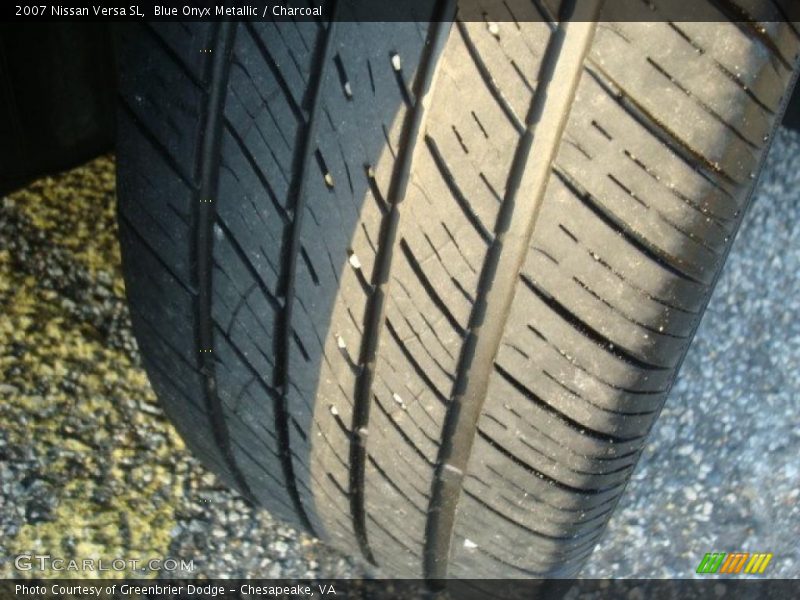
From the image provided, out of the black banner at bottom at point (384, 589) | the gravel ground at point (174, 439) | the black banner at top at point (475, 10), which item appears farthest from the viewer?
the gravel ground at point (174, 439)

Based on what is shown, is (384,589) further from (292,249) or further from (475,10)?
(475,10)

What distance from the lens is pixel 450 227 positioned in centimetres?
85

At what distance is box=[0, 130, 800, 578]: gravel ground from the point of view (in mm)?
1354

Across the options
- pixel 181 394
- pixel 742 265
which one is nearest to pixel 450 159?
pixel 181 394

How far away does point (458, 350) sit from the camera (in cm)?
91

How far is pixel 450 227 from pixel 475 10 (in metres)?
0.18

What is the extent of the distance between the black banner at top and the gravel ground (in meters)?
0.73

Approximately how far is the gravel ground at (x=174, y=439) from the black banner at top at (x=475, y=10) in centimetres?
73

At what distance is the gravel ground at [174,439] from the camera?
1.35 m

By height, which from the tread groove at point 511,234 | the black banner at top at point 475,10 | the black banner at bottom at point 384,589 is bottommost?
the black banner at bottom at point 384,589

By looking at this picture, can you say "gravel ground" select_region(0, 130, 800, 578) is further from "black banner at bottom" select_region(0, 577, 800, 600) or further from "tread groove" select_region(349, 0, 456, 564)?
"tread groove" select_region(349, 0, 456, 564)

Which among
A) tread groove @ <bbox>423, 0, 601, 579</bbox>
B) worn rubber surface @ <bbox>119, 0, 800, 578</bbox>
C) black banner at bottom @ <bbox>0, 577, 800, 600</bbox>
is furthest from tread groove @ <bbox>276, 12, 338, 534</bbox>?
black banner at bottom @ <bbox>0, 577, 800, 600</bbox>

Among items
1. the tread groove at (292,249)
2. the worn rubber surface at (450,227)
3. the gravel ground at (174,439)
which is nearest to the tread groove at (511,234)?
the worn rubber surface at (450,227)

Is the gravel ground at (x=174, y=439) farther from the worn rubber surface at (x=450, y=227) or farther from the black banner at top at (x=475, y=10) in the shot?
the black banner at top at (x=475, y=10)
